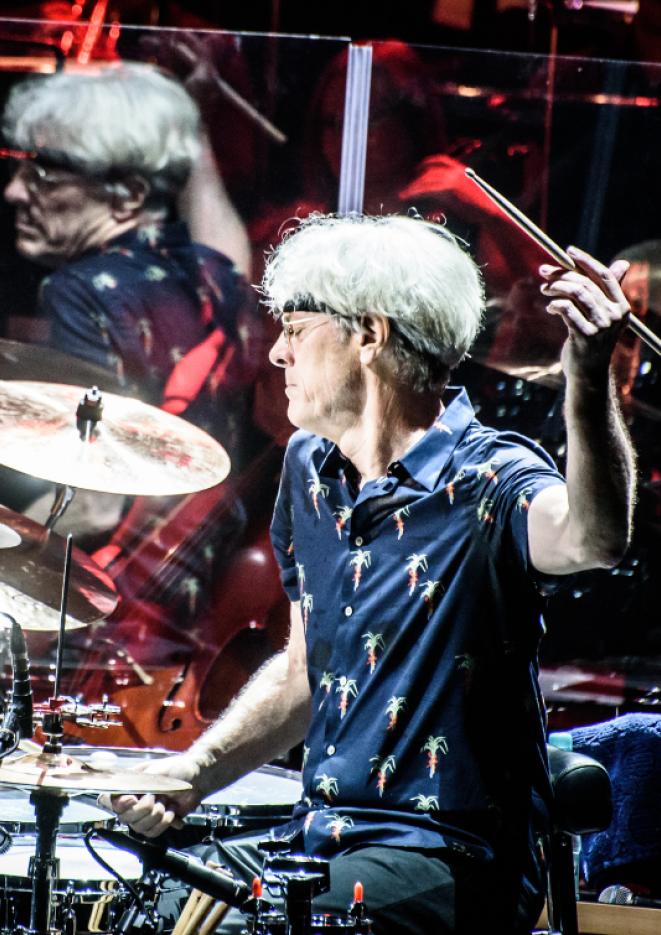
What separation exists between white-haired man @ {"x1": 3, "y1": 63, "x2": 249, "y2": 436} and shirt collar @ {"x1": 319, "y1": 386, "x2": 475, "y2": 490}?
6.00 ft

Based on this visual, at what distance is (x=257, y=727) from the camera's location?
6.09 ft

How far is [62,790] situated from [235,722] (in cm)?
35

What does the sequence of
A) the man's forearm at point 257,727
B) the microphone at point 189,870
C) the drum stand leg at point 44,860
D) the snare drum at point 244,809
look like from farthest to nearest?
the snare drum at point 244,809 → the man's forearm at point 257,727 → the drum stand leg at point 44,860 → the microphone at point 189,870

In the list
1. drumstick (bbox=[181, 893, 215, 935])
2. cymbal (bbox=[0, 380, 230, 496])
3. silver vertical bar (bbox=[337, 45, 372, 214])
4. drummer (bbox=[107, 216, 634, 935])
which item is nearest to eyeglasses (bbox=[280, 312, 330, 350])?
drummer (bbox=[107, 216, 634, 935])

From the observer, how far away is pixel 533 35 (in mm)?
3822

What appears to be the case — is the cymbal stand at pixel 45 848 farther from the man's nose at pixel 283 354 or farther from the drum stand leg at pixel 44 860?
the man's nose at pixel 283 354

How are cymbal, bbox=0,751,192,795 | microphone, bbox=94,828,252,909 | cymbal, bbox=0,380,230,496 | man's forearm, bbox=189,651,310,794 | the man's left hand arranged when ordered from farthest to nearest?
cymbal, bbox=0,380,230,496 → man's forearm, bbox=189,651,310,794 → cymbal, bbox=0,751,192,795 → microphone, bbox=94,828,252,909 → the man's left hand

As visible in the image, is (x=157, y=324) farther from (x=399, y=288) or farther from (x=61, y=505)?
(x=399, y=288)

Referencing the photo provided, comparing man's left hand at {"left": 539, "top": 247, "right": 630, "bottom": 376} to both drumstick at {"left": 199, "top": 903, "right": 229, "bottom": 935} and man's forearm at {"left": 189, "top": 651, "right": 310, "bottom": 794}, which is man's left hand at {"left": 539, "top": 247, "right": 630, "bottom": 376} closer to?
man's forearm at {"left": 189, "top": 651, "right": 310, "bottom": 794}

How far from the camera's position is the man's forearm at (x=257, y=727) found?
1789 millimetres

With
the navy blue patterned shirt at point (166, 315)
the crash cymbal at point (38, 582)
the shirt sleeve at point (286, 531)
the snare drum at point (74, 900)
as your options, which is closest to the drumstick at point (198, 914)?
the snare drum at point (74, 900)

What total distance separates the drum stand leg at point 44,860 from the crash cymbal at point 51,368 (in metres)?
1.84

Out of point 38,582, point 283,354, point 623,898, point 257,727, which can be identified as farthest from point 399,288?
point 623,898

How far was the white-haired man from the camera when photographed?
136 inches
